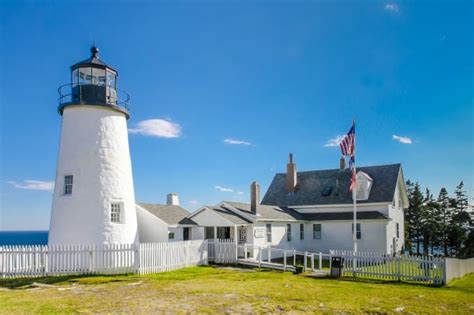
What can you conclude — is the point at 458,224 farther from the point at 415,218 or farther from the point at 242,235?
the point at 242,235

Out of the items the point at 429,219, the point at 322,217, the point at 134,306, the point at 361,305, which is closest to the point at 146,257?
the point at 134,306

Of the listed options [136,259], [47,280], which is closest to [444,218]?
[136,259]

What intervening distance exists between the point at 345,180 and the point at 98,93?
69.0 ft

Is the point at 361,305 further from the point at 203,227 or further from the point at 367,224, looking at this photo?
the point at 367,224

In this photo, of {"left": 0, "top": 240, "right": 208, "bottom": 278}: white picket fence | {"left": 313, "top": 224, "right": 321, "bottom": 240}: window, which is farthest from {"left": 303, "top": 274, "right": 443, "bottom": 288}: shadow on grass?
{"left": 313, "top": 224, "right": 321, "bottom": 240}: window

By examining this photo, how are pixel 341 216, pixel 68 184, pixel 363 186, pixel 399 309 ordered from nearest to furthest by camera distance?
pixel 399 309 < pixel 68 184 < pixel 341 216 < pixel 363 186

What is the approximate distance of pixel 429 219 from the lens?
137ft

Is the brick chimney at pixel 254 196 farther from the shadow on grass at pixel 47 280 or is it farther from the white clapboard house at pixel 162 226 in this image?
the shadow on grass at pixel 47 280

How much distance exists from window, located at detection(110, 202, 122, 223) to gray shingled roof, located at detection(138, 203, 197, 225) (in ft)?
13.8

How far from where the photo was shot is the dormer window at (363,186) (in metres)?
30.3

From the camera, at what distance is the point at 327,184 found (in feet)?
110

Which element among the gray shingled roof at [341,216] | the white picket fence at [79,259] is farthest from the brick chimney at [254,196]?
the white picket fence at [79,259]

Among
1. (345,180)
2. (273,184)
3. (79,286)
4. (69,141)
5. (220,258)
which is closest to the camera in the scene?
(79,286)

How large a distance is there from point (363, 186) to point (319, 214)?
13.1 ft
